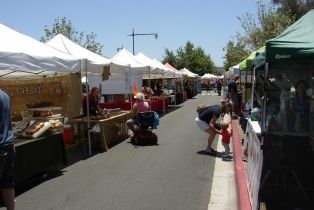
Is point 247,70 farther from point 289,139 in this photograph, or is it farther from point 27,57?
point 27,57

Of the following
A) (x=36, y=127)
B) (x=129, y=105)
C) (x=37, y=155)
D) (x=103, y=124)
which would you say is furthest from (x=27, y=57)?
(x=129, y=105)

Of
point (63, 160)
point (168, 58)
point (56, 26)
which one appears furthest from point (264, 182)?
point (168, 58)

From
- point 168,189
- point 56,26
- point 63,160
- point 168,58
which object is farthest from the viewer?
point 168,58

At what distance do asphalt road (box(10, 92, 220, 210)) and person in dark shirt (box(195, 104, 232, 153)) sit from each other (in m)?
0.51

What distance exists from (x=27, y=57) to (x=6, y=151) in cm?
344

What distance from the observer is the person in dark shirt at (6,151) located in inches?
204

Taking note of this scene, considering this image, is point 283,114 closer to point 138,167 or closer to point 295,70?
point 295,70

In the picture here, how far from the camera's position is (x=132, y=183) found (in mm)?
7742

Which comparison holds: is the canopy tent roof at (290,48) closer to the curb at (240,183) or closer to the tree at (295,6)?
the curb at (240,183)

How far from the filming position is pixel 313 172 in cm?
674

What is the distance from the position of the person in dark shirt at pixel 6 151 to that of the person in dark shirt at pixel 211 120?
5978 mm

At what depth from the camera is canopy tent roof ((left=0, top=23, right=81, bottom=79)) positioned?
25.9 ft

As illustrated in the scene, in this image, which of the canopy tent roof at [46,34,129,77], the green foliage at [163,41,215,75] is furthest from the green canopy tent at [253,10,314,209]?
the green foliage at [163,41,215,75]

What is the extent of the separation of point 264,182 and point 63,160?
13.5ft
